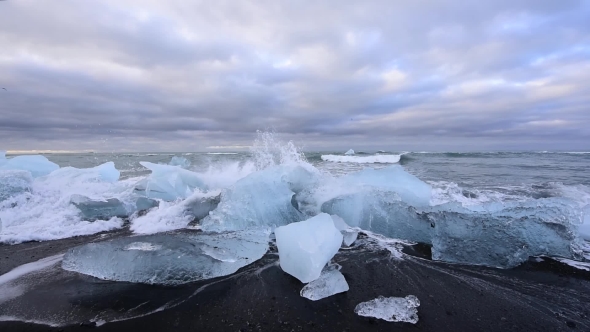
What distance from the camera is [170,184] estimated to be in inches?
277

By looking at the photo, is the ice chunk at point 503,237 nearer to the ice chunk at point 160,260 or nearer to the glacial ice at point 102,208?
the ice chunk at point 160,260

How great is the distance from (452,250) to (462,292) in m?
0.99

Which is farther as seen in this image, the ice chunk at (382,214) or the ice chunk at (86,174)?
the ice chunk at (86,174)

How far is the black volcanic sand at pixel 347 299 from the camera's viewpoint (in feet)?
7.21

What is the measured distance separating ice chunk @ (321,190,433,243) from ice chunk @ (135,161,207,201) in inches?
155

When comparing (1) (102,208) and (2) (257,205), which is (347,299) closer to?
(2) (257,205)

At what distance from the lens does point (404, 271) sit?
3158 millimetres

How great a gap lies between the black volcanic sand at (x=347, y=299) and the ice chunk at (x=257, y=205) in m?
→ 1.42

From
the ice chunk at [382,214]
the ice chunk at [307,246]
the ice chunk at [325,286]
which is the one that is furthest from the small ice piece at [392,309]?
the ice chunk at [382,214]

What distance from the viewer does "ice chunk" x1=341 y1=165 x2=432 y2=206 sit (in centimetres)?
546

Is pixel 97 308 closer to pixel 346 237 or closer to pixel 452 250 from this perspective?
pixel 346 237

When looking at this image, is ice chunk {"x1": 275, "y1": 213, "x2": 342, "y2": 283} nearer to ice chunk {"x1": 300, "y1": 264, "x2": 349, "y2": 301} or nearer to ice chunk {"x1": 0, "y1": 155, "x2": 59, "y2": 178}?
ice chunk {"x1": 300, "y1": 264, "x2": 349, "y2": 301}

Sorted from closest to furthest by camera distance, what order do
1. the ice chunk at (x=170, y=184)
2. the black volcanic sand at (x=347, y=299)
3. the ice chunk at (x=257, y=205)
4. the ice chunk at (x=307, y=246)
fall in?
the black volcanic sand at (x=347, y=299) < the ice chunk at (x=307, y=246) < the ice chunk at (x=257, y=205) < the ice chunk at (x=170, y=184)

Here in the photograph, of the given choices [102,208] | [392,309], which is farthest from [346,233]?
[102,208]
